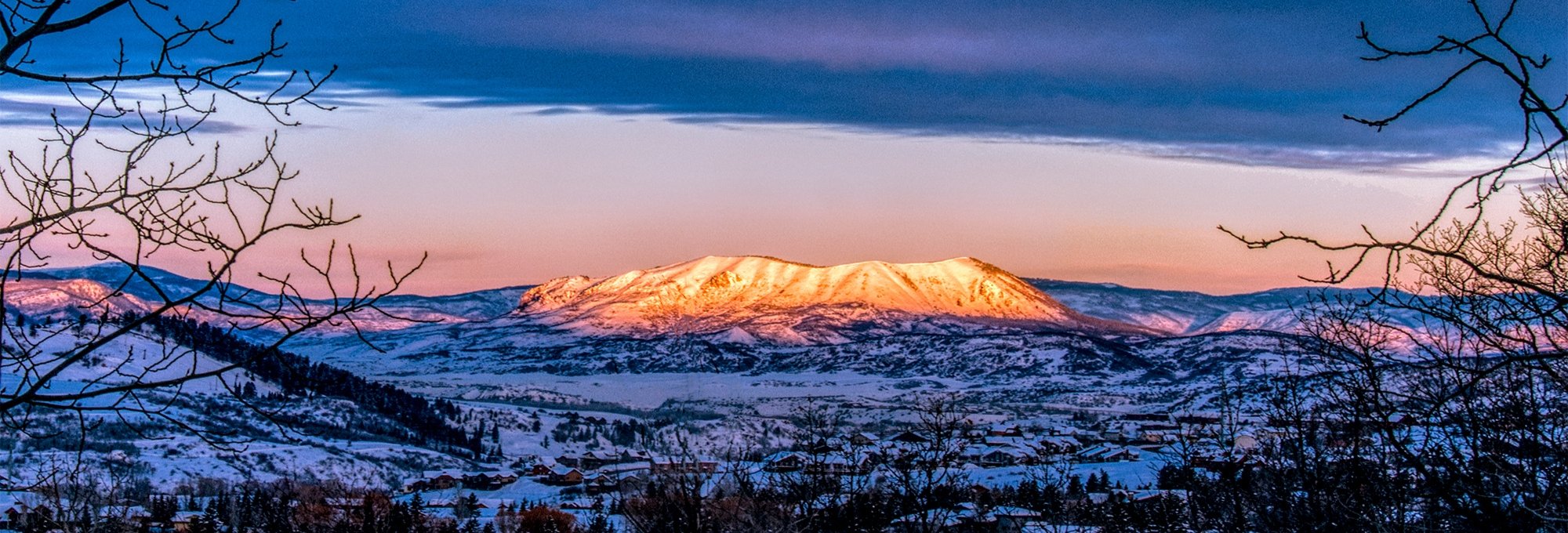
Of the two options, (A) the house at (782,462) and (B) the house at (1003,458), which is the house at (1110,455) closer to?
(B) the house at (1003,458)

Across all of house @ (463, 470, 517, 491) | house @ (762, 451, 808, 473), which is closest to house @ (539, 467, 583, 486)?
house @ (463, 470, 517, 491)

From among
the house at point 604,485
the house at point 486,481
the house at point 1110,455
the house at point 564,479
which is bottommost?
the house at point 486,481

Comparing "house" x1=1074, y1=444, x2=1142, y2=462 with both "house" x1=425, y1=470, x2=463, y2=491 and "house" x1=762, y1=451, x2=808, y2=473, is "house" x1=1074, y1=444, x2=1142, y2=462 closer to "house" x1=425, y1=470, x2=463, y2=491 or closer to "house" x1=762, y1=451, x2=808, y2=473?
"house" x1=762, y1=451, x2=808, y2=473

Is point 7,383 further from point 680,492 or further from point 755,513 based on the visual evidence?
point 680,492

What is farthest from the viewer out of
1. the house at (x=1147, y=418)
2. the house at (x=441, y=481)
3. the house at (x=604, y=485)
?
the house at (x=1147, y=418)

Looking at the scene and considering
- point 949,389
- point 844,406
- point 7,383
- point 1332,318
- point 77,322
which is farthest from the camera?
point 949,389

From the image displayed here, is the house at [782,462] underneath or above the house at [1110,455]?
above

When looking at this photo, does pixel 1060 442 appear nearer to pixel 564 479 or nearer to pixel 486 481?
pixel 564 479

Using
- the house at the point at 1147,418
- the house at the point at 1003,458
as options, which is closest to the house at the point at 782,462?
the house at the point at 1003,458

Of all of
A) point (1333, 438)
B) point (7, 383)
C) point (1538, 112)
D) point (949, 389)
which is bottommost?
point (949, 389)

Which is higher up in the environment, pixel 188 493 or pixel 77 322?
pixel 77 322

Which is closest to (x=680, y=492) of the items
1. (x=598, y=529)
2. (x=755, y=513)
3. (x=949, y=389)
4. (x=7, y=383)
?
(x=755, y=513)
